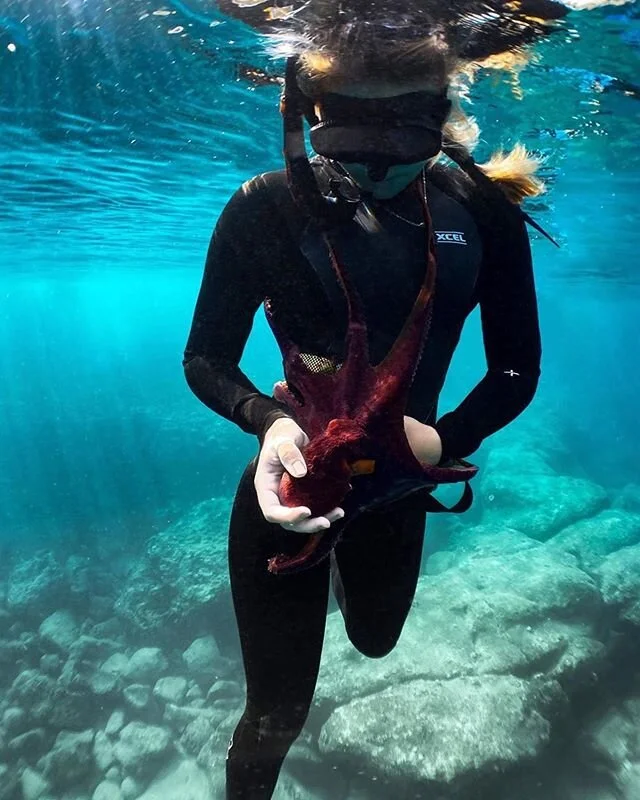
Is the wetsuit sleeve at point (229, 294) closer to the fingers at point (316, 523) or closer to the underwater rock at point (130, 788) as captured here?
the fingers at point (316, 523)

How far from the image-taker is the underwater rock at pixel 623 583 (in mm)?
10430

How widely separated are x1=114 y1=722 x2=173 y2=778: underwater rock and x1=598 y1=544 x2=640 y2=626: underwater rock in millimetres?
8268

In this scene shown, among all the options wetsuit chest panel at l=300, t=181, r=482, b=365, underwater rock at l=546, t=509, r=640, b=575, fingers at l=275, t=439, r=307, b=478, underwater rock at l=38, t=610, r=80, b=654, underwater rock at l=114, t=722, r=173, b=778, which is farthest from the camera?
underwater rock at l=546, t=509, r=640, b=575

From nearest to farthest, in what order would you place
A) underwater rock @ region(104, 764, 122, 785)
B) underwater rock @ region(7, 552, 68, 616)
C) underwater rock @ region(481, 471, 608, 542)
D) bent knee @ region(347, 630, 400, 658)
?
bent knee @ region(347, 630, 400, 658), underwater rock @ region(104, 764, 122, 785), underwater rock @ region(7, 552, 68, 616), underwater rock @ region(481, 471, 608, 542)

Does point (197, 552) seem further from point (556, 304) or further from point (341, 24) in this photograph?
point (556, 304)

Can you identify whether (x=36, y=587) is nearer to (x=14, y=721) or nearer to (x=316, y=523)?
(x=14, y=721)

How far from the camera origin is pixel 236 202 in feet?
9.05

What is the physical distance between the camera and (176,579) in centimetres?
1285

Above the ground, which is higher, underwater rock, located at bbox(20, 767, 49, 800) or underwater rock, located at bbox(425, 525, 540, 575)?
underwater rock, located at bbox(20, 767, 49, 800)

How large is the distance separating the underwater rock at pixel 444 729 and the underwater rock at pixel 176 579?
514 cm

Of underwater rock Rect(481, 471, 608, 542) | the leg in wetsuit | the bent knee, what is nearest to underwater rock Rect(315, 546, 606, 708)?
underwater rock Rect(481, 471, 608, 542)

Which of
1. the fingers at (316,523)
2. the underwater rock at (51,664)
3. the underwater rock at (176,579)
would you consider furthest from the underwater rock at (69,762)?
the fingers at (316,523)

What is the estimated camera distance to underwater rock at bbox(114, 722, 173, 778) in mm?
8984

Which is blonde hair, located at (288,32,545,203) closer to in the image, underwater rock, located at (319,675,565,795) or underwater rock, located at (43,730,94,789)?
underwater rock, located at (319,675,565,795)
